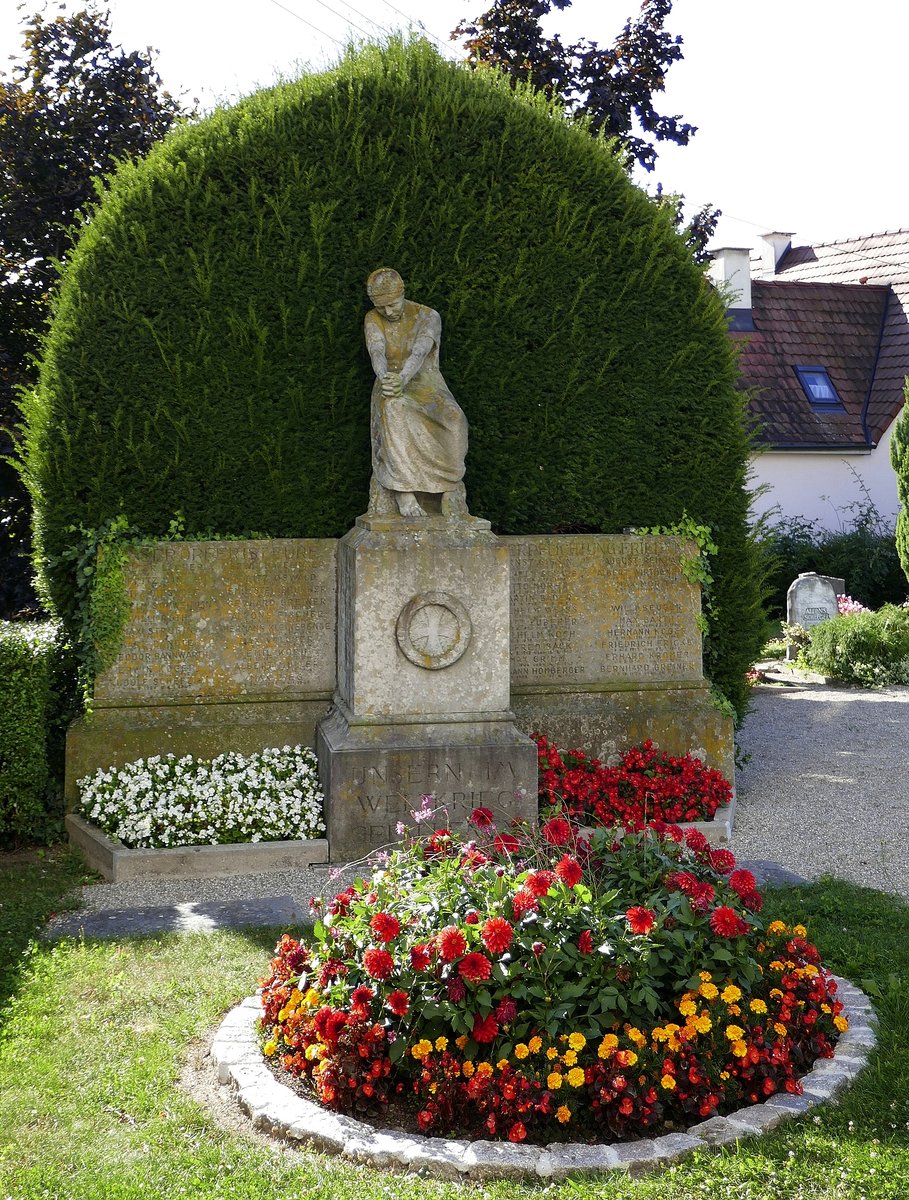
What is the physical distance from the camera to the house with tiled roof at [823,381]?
1998 centimetres

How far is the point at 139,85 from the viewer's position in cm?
1094

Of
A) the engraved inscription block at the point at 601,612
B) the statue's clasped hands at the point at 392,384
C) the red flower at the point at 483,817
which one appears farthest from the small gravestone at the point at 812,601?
the red flower at the point at 483,817

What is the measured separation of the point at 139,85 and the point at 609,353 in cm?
546

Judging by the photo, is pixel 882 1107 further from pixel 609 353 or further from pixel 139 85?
pixel 139 85

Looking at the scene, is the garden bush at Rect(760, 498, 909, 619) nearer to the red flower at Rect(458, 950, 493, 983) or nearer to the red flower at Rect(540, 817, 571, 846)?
the red flower at Rect(540, 817, 571, 846)

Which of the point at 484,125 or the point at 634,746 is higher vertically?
the point at 484,125

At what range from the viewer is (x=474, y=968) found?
12.6ft

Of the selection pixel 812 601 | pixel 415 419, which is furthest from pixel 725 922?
pixel 812 601

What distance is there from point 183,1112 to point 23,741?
372 cm

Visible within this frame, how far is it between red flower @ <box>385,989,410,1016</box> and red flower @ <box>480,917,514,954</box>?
1.01 feet

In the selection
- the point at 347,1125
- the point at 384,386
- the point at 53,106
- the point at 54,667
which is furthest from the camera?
the point at 53,106

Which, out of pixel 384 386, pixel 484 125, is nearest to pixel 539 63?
pixel 484 125

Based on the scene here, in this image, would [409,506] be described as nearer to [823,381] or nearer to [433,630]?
[433,630]

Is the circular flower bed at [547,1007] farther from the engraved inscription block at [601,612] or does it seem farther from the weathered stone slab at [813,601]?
the weathered stone slab at [813,601]
